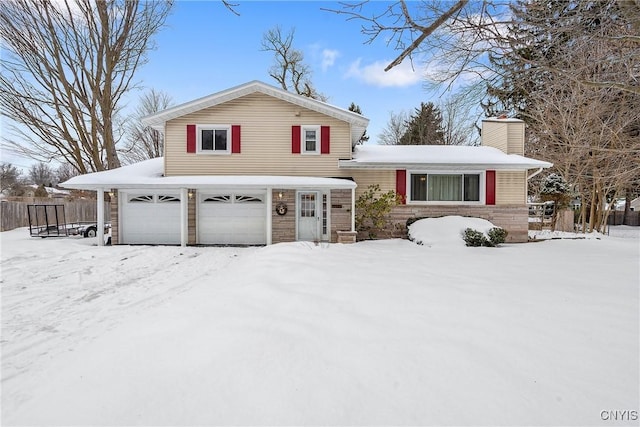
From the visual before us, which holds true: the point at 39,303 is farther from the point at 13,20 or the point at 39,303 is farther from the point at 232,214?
the point at 13,20

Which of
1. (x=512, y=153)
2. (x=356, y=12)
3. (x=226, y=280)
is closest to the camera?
(x=356, y=12)

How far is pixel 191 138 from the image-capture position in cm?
1149

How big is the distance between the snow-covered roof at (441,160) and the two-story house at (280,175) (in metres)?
0.04

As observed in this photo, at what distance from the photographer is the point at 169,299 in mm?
4785

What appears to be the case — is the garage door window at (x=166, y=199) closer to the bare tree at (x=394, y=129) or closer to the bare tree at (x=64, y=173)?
the bare tree at (x=394, y=129)

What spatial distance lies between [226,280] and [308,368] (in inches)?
136

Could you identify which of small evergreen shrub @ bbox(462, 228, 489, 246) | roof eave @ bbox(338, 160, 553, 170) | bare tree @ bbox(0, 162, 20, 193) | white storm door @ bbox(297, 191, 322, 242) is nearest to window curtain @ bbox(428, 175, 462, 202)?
roof eave @ bbox(338, 160, 553, 170)

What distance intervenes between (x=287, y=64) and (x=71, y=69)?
13.1 m

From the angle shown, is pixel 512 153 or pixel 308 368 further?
pixel 512 153

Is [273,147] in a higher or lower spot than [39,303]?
higher

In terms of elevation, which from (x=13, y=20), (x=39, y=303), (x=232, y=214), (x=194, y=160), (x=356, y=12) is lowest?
(x=39, y=303)

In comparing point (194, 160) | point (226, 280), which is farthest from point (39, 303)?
point (194, 160)

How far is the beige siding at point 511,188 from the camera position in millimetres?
11750

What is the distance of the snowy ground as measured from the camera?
2189mm
